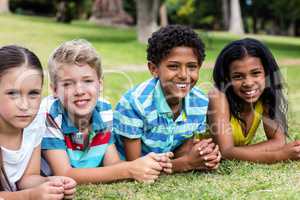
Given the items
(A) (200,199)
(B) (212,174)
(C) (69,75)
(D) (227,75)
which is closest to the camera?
(A) (200,199)

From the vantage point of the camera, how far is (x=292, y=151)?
152 inches

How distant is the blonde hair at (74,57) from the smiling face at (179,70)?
495mm

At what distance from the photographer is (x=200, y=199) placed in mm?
2984

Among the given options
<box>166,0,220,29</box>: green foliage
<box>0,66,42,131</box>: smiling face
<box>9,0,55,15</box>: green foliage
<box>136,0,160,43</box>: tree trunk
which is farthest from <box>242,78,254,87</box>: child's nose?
<box>166,0,220,29</box>: green foliage

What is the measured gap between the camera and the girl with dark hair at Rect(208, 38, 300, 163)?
3.92 m

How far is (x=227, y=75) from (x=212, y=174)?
0.87 m

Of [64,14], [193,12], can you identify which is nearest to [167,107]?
[64,14]

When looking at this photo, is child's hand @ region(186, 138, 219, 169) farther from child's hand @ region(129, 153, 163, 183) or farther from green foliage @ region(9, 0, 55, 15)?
green foliage @ region(9, 0, 55, 15)

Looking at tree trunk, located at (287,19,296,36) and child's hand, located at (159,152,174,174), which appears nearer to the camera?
child's hand, located at (159,152,174,174)

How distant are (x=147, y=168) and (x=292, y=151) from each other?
1.18 meters

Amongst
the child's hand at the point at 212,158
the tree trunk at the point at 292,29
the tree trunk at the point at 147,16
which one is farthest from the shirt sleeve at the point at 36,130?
the tree trunk at the point at 292,29

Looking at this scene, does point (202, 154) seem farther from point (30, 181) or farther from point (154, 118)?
point (30, 181)

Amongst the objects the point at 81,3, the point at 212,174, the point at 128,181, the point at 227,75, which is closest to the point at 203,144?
the point at 212,174

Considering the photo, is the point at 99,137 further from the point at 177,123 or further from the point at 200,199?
the point at 200,199
